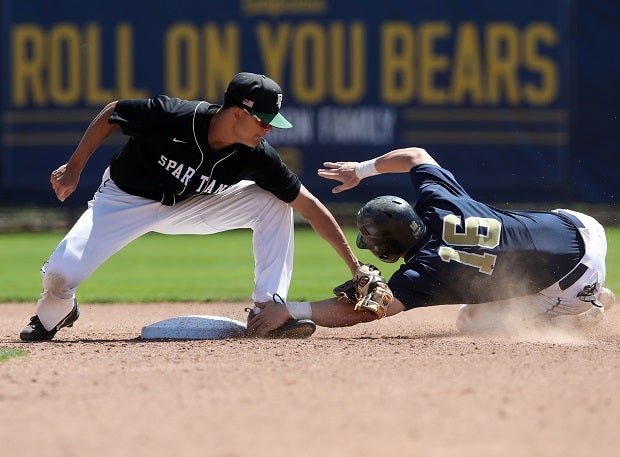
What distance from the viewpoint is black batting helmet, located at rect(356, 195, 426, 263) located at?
5.21 meters

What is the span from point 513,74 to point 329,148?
106 inches

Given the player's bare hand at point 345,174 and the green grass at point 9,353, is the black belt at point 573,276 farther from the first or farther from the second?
the green grass at point 9,353

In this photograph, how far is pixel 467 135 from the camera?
14219mm

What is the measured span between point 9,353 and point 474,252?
90.0 inches

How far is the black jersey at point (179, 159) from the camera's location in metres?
5.39

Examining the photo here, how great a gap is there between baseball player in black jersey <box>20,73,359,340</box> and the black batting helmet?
32 cm

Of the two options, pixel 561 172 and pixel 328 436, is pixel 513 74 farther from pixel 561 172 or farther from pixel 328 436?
pixel 328 436

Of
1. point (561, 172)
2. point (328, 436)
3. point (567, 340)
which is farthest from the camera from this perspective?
point (561, 172)

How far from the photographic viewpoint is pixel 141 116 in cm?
538

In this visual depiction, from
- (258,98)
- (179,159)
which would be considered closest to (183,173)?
(179,159)

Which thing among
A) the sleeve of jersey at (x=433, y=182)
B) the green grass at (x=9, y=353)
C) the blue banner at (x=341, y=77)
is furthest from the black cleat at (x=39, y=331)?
the blue banner at (x=341, y=77)

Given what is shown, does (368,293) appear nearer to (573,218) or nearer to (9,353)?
(573,218)

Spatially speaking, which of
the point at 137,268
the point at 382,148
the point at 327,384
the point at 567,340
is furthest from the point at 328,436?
the point at 382,148

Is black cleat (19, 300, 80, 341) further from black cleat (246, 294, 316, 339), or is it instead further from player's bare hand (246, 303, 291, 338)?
black cleat (246, 294, 316, 339)
